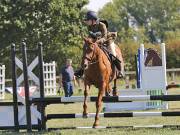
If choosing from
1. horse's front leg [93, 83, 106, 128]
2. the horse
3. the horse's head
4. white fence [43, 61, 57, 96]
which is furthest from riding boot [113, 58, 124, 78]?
white fence [43, 61, 57, 96]

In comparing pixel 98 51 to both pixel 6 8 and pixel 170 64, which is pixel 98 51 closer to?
pixel 6 8

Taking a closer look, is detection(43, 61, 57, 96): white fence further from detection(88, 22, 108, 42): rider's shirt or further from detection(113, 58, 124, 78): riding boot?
detection(88, 22, 108, 42): rider's shirt

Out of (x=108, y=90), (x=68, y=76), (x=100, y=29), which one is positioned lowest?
(x=108, y=90)

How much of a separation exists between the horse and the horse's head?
6822 mm

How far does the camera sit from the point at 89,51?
441 inches

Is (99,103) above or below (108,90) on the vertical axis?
below

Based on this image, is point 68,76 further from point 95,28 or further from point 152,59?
point 95,28

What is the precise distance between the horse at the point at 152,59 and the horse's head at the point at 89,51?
6.82 meters

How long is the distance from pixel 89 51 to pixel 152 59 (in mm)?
7244

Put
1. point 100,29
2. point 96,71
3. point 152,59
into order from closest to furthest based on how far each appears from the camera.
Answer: point 96,71 → point 100,29 → point 152,59

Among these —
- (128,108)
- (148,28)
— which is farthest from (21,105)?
(148,28)

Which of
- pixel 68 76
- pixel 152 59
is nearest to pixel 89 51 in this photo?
pixel 152 59

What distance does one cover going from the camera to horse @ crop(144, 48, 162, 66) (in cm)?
1806

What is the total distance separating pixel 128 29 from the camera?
3359 inches
